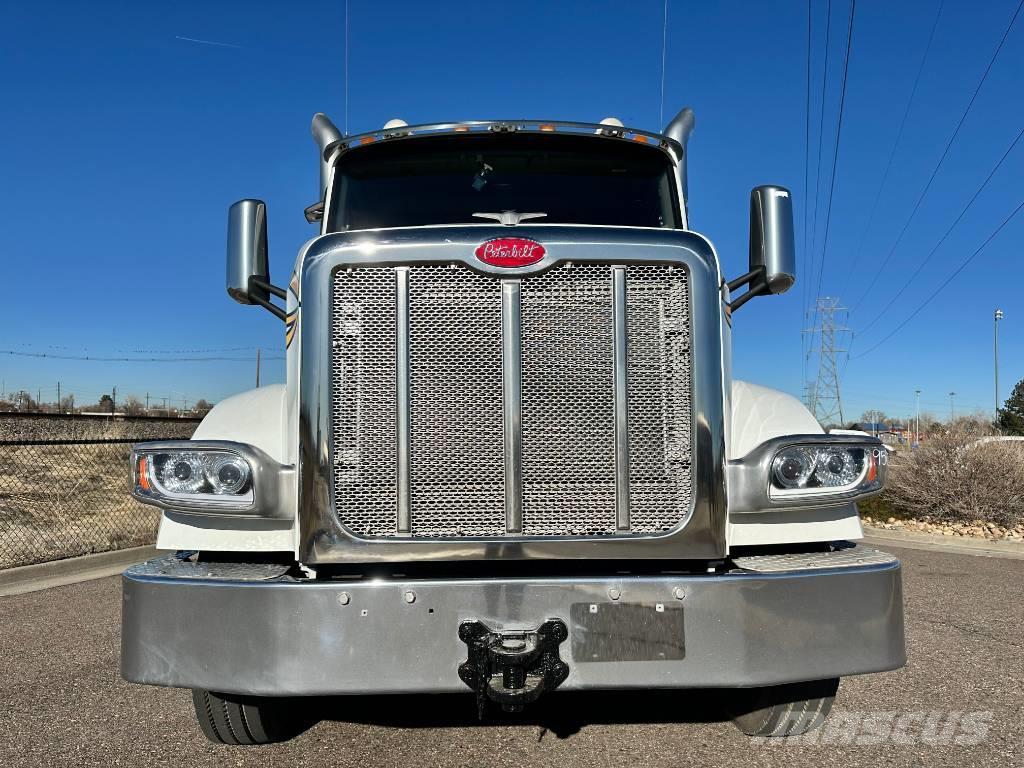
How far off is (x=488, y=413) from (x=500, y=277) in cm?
45

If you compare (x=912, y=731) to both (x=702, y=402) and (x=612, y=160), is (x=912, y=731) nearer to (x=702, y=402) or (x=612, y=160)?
(x=702, y=402)

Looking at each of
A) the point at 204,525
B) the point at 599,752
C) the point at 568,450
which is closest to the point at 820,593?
the point at 568,450

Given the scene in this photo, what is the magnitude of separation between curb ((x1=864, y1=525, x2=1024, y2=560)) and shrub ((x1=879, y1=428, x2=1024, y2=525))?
0.88m

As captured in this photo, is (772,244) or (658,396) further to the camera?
(772,244)

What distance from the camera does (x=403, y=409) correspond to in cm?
267

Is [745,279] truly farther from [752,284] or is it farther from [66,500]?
[66,500]

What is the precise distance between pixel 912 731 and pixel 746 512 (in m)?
1.56

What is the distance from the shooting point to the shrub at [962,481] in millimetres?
10391

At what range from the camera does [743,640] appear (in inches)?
97.9

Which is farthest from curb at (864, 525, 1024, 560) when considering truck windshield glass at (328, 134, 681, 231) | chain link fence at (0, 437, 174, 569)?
chain link fence at (0, 437, 174, 569)

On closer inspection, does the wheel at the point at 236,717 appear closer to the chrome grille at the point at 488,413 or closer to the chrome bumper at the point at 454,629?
the chrome bumper at the point at 454,629

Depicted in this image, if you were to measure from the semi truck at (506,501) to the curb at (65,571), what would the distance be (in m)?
4.78

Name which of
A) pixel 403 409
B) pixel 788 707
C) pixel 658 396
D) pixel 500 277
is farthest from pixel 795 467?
pixel 403 409

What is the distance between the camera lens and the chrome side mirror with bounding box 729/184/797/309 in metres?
3.53
